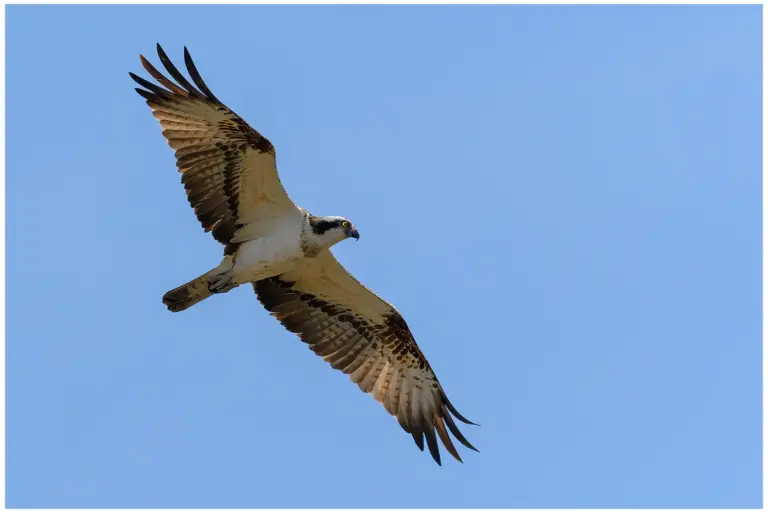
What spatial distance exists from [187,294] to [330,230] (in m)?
1.91

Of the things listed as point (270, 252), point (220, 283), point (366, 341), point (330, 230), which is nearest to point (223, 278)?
point (220, 283)

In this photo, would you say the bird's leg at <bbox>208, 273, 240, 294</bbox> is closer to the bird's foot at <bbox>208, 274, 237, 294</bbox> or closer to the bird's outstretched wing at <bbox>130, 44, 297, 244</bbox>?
the bird's foot at <bbox>208, 274, 237, 294</bbox>

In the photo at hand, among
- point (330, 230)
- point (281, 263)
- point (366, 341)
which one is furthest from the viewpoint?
point (366, 341)

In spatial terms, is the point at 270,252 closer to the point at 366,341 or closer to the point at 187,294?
the point at 187,294

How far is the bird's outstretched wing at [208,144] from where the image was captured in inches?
661

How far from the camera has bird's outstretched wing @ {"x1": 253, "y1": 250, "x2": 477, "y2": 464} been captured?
18188mm

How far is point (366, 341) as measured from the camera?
18688 mm

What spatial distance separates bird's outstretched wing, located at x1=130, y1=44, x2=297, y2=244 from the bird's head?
460 mm

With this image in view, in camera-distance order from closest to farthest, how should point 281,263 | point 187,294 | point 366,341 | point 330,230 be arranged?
point 330,230 → point 187,294 → point 281,263 → point 366,341

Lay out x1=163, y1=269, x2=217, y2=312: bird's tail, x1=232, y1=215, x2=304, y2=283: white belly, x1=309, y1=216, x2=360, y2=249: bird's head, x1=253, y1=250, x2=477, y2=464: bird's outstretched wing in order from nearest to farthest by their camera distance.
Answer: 1. x1=309, y1=216, x2=360, y2=249: bird's head
2. x1=163, y1=269, x2=217, y2=312: bird's tail
3. x1=232, y1=215, x2=304, y2=283: white belly
4. x1=253, y1=250, x2=477, y2=464: bird's outstretched wing

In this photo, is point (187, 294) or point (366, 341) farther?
point (366, 341)

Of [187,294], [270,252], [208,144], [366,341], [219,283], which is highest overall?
[208,144]

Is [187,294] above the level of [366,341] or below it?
Result: below

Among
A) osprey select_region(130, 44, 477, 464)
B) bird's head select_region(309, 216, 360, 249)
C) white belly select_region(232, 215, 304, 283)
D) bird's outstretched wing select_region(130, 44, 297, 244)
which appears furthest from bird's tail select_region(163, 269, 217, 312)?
bird's head select_region(309, 216, 360, 249)
